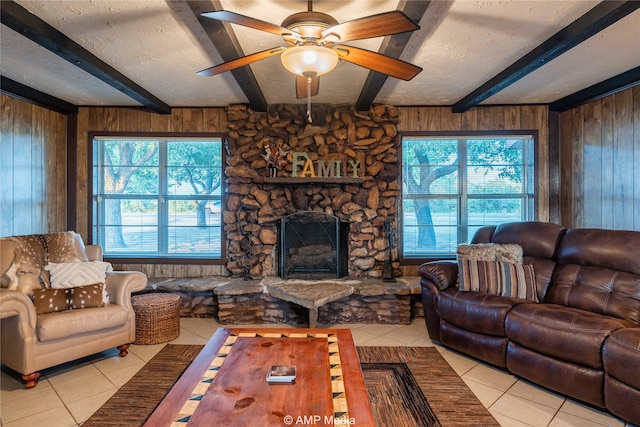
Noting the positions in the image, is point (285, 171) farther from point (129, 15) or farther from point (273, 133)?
point (129, 15)

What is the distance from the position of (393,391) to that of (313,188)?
2532 millimetres

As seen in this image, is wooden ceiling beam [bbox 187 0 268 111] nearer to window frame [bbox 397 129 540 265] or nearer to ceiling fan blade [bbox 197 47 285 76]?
ceiling fan blade [bbox 197 47 285 76]

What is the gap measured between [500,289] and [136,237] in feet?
14.0

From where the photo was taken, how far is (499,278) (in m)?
3.00

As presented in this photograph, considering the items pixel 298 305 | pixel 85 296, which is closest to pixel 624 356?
pixel 298 305

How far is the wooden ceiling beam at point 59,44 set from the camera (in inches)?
86.2

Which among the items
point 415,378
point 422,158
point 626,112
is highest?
point 626,112

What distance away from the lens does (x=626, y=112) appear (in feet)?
11.5

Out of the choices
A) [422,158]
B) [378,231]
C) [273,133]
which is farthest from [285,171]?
[422,158]

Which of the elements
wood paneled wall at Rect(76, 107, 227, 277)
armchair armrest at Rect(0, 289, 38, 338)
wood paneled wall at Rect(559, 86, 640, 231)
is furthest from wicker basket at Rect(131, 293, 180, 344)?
wood paneled wall at Rect(559, 86, 640, 231)

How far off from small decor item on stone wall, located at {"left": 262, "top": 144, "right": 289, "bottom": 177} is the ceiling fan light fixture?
7.65 feet

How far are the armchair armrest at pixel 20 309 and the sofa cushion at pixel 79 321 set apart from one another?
0.05 metres

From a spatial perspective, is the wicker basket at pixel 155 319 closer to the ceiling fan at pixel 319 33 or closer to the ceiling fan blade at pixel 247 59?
the ceiling fan blade at pixel 247 59

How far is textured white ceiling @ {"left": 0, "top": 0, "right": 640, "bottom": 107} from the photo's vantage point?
7.29 ft
